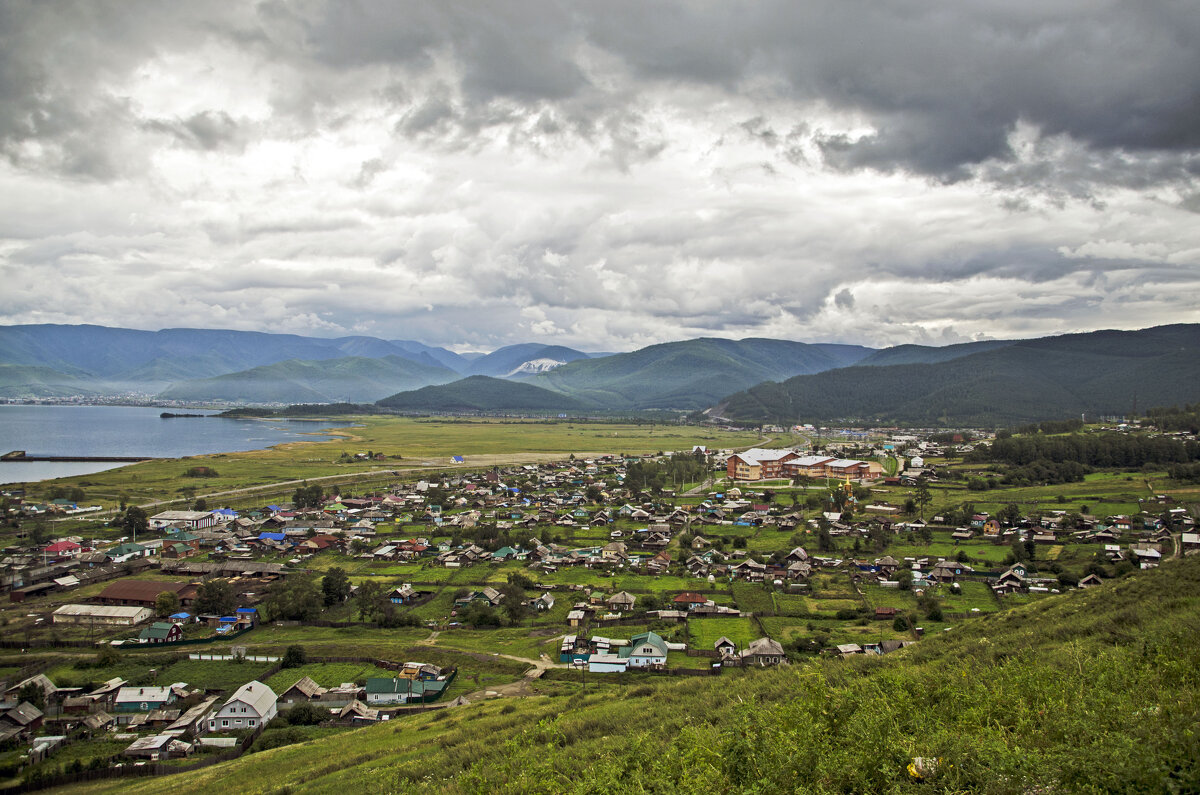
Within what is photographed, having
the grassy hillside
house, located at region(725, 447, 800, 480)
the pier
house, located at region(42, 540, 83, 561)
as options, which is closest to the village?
house, located at region(42, 540, 83, 561)

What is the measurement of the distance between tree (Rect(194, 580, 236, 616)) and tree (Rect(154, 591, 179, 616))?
0.99 m

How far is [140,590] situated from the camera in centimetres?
3042

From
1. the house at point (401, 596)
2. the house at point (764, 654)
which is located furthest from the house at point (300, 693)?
the house at point (764, 654)

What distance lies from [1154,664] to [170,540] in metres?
47.4

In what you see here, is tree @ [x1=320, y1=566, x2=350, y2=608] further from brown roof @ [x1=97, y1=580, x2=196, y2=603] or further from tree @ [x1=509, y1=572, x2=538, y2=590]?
tree @ [x1=509, y1=572, x2=538, y2=590]

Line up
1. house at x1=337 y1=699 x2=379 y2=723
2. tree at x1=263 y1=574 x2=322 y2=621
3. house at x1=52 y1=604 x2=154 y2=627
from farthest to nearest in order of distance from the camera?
1. tree at x1=263 y1=574 x2=322 y2=621
2. house at x1=52 y1=604 x2=154 y2=627
3. house at x1=337 y1=699 x2=379 y2=723

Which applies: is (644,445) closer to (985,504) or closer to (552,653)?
(985,504)

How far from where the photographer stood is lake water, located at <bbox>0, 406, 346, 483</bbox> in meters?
79.1

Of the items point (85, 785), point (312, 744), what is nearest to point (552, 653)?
point (312, 744)

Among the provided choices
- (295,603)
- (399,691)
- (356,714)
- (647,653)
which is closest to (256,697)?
(356,714)

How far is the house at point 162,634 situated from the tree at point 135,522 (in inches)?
803

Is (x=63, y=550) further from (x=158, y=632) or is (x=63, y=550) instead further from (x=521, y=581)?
(x=521, y=581)

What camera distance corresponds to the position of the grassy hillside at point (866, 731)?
255 inches

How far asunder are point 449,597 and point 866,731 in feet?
85.5
